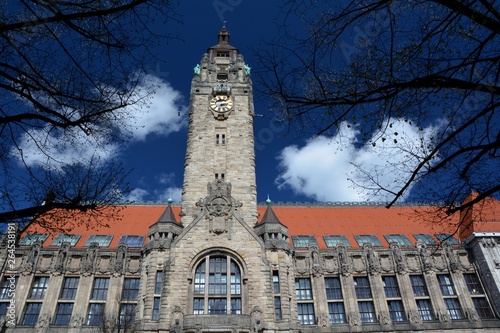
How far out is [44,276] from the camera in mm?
26281

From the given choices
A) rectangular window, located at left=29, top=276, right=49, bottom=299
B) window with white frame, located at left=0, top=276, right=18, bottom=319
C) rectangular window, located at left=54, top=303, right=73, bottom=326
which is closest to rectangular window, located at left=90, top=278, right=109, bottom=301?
rectangular window, located at left=54, top=303, right=73, bottom=326

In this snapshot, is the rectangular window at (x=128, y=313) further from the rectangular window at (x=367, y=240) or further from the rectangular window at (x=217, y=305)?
the rectangular window at (x=367, y=240)

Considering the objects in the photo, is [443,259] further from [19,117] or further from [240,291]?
[19,117]

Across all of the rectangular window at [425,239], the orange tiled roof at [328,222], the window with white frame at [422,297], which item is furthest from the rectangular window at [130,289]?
the rectangular window at [425,239]

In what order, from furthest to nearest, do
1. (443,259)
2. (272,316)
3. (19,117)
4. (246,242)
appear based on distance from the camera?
(443,259), (246,242), (272,316), (19,117)

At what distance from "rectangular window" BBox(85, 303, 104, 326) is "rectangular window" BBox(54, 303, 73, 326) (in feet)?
4.09

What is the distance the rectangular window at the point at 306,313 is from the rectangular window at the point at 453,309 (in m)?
9.57

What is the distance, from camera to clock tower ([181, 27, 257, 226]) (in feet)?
87.0

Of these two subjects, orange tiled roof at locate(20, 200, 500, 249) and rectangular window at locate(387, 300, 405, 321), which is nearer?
rectangular window at locate(387, 300, 405, 321)

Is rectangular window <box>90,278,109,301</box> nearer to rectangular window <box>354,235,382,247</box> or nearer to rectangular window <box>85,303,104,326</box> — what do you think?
rectangular window <box>85,303,104,326</box>

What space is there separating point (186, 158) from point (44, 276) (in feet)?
42.4

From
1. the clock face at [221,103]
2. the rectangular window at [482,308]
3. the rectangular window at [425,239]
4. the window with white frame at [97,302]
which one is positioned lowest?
the rectangular window at [482,308]

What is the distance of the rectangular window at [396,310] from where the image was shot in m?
25.8

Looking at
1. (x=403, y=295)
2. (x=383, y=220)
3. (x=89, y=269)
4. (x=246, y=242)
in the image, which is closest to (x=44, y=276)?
(x=89, y=269)
